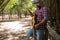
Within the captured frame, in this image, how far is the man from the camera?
4.50 m

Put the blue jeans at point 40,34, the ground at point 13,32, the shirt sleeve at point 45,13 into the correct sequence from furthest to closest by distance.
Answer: the ground at point 13,32, the blue jeans at point 40,34, the shirt sleeve at point 45,13

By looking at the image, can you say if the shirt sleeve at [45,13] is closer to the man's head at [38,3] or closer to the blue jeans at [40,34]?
the man's head at [38,3]

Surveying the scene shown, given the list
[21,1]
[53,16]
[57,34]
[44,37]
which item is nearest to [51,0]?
[53,16]

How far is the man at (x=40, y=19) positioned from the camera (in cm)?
450

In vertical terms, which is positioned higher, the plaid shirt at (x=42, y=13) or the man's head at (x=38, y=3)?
the man's head at (x=38, y=3)

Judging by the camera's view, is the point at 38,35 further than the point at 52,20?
Yes

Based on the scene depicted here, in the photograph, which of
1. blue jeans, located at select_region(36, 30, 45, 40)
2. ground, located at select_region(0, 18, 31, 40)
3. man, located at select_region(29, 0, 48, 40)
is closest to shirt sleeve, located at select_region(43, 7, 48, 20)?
man, located at select_region(29, 0, 48, 40)

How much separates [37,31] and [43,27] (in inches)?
6.8

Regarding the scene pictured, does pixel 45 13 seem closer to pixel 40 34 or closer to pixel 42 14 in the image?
pixel 42 14

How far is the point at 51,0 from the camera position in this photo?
3572mm

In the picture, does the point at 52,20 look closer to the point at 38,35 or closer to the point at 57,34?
the point at 57,34

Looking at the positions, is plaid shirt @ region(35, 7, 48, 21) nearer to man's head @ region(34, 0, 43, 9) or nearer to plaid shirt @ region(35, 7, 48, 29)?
plaid shirt @ region(35, 7, 48, 29)

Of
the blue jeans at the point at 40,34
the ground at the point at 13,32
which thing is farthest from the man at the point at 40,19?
the ground at the point at 13,32

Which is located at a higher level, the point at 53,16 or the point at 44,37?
the point at 53,16
